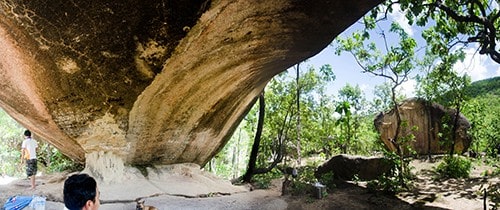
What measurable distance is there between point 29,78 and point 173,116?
2.81 metres

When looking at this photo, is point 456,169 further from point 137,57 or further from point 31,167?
point 31,167

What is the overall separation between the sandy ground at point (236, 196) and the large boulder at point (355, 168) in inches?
21.8

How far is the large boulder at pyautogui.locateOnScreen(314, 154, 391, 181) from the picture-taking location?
1275 cm

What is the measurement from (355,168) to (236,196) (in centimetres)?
499

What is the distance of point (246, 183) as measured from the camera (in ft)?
46.6

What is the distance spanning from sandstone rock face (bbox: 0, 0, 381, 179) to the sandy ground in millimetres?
951

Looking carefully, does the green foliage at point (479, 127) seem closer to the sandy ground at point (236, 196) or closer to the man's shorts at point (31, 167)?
the sandy ground at point (236, 196)

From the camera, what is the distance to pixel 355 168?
13008 mm

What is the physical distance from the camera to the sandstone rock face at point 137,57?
16.6 feet

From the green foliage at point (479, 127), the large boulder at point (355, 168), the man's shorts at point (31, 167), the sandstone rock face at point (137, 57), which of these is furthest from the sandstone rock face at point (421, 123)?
the man's shorts at point (31, 167)

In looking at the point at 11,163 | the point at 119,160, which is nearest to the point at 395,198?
the point at 119,160

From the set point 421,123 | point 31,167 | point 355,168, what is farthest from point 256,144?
point 421,123

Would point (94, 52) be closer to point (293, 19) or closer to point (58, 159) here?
point (293, 19)

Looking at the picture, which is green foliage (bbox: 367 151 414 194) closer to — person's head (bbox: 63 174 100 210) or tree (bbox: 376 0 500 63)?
tree (bbox: 376 0 500 63)
